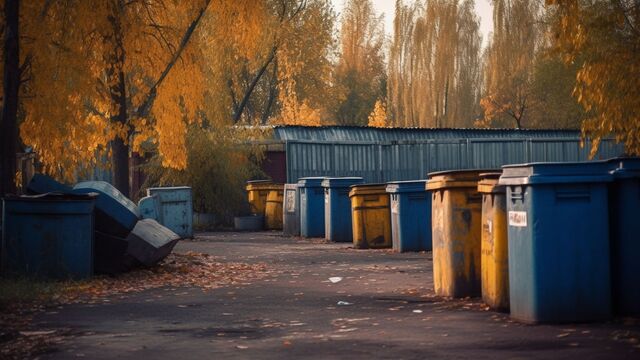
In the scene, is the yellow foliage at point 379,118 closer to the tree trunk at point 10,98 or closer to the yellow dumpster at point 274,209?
the yellow dumpster at point 274,209

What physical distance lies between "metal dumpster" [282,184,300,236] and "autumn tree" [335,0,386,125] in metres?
48.1

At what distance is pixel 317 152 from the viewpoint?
1591 inches

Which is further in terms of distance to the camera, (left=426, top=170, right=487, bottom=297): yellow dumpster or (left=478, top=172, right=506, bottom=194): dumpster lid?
(left=426, top=170, right=487, bottom=297): yellow dumpster

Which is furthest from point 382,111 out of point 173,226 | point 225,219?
point 173,226

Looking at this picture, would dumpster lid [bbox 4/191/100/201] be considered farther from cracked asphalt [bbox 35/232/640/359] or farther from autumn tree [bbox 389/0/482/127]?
autumn tree [bbox 389/0/482/127]

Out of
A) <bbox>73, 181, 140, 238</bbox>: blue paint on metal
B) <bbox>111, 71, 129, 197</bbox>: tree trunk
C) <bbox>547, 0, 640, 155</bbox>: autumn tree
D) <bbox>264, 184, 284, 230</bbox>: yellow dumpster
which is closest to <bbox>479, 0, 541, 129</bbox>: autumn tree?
<bbox>264, 184, 284, 230</bbox>: yellow dumpster

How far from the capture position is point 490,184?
434 inches

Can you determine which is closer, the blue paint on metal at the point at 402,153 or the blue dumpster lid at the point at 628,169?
the blue dumpster lid at the point at 628,169

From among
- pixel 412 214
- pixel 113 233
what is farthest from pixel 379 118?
pixel 113 233

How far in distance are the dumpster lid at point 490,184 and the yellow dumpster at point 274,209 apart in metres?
23.4

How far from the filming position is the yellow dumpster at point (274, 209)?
34750 millimetres

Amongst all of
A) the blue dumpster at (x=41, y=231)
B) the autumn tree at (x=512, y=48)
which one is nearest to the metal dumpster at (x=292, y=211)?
the blue dumpster at (x=41, y=231)

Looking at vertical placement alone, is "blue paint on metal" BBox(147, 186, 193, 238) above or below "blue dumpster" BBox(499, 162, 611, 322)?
above

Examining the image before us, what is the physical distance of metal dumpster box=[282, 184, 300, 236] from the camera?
30.5 metres
